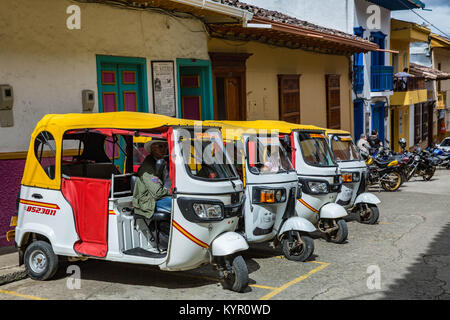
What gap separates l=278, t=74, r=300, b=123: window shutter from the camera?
55.6ft

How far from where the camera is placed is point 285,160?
27.6 feet

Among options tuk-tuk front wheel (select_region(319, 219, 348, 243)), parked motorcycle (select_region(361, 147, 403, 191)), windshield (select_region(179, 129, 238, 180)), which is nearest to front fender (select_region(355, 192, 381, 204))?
tuk-tuk front wheel (select_region(319, 219, 348, 243))

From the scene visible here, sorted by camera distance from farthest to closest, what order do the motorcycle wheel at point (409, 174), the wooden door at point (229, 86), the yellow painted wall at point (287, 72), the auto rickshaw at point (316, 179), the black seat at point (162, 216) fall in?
the motorcycle wheel at point (409, 174), the yellow painted wall at point (287, 72), the wooden door at point (229, 86), the auto rickshaw at point (316, 179), the black seat at point (162, 216)

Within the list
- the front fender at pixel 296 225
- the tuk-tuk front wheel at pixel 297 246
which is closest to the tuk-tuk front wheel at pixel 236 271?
the front fender at pixel 296 225

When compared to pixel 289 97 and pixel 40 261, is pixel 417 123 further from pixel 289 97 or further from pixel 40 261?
pixel 40 261

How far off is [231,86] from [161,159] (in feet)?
26.8

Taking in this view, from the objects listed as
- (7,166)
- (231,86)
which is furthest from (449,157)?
(7,166)

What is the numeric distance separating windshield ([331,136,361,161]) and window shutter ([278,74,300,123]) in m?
5.84

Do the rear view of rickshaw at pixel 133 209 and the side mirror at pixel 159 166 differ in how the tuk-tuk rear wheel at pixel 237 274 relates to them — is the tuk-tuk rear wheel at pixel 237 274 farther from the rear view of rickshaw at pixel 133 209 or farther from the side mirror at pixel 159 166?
the side mirror at pixel 159 166

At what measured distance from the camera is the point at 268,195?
7773mm

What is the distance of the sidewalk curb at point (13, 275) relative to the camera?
24.1ft

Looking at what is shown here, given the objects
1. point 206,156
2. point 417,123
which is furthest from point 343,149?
point 417,123

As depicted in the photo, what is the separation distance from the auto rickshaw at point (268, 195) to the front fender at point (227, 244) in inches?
47.2
